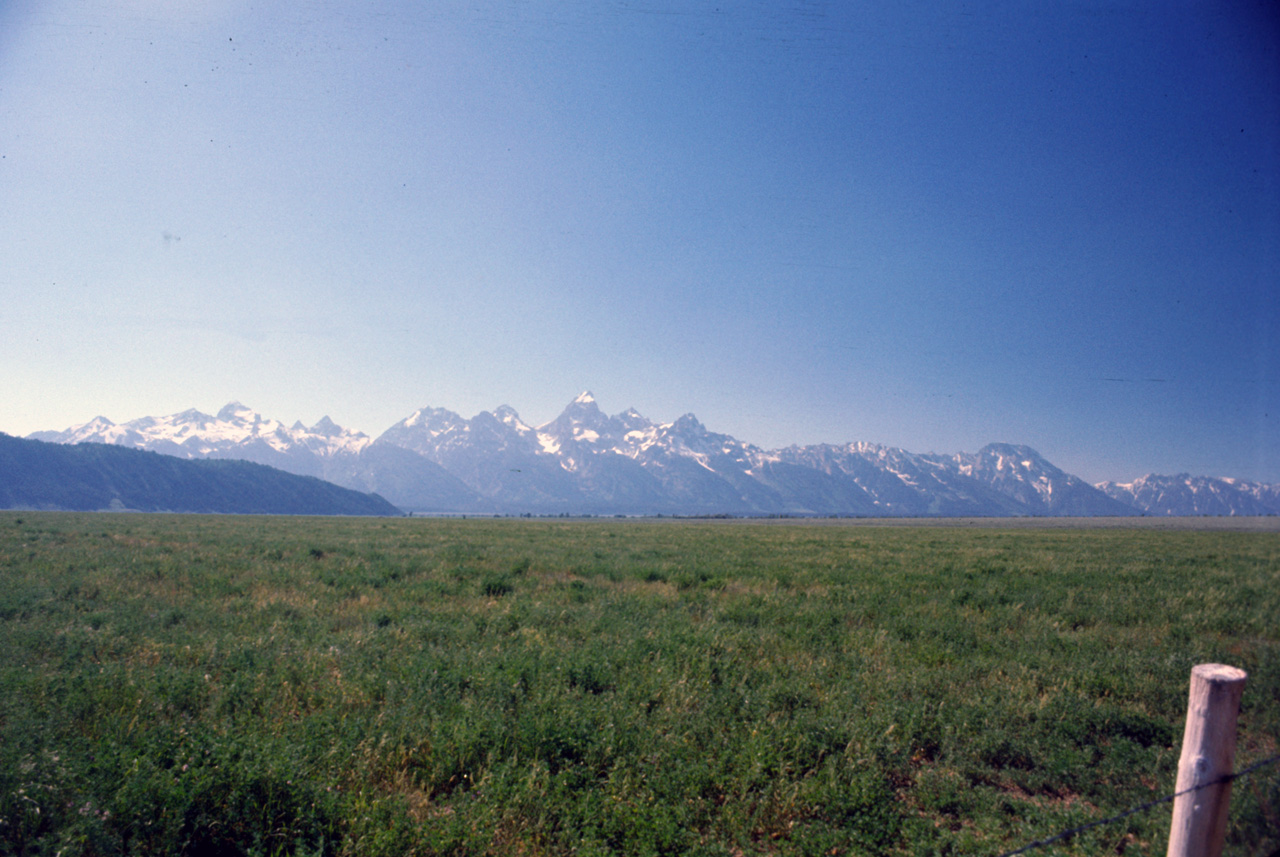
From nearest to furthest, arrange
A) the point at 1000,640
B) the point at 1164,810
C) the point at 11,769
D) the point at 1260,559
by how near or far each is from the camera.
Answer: the point at 11,769
the point at 1164,810
the point at 1000,640
the point at 1260,559

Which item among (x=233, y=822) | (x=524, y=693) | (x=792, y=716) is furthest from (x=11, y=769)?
(x=792, y=716)

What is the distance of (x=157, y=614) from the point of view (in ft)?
34.4

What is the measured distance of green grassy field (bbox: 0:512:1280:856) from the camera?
4258 millimetres

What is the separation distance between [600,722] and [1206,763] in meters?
4.96

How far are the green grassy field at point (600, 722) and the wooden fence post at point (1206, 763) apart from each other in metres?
1.04

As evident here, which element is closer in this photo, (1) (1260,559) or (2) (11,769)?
(2) (11,769)

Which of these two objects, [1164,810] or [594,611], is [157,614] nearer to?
[594,611]

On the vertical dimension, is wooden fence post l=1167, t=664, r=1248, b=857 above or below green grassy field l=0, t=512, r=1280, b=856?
above

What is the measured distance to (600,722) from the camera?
20.0ft

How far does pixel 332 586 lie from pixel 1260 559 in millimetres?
32307

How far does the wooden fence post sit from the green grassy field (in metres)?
1.04

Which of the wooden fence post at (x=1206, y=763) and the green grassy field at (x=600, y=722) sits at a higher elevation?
the wooden fence post at (x=1206, y=763)

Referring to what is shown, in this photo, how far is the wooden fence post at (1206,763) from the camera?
10.0 feet

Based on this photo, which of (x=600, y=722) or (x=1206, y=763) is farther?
(x=600, y=722)
